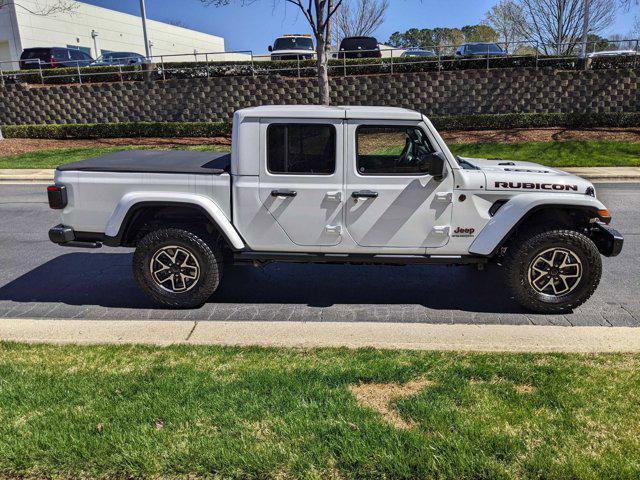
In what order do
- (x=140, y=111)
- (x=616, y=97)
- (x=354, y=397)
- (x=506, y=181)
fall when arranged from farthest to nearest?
(x=140, y=111) → (x=616, y=97) → (x=506, y=181) → (x=354, y=397)

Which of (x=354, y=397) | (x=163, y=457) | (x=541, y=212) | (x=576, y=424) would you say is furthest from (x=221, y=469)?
(x=541, y=212)

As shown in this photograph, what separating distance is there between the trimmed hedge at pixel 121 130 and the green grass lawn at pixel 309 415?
1808 cm

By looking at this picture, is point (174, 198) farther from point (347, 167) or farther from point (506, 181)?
point (506, 181)

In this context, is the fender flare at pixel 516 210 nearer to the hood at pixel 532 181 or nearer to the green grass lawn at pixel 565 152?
the hood at pixel 532 181

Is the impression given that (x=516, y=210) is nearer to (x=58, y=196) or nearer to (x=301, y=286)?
(x=301, y=286)

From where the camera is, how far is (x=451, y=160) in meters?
5.30

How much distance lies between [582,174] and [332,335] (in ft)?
39.8


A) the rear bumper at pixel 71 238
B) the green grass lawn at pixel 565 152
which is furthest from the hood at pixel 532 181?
the green grass lawn at pixel 565 152

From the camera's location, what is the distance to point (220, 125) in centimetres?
2169

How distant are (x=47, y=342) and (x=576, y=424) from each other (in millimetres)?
4137

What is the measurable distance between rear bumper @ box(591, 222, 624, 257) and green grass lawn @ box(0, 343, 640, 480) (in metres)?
1.51

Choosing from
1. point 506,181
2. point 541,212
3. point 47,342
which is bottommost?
point 47,342

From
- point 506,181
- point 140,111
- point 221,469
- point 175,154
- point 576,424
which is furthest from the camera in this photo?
point 140,111

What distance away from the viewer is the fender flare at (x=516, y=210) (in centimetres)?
521
